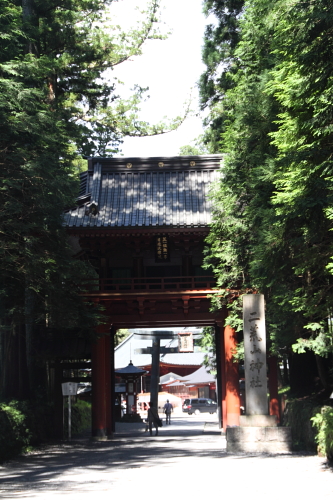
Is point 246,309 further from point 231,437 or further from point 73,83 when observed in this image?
point 73,83

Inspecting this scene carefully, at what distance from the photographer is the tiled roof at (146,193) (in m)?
24.4

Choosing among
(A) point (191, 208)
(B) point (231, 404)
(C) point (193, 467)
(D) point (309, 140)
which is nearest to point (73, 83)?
(A) point (191, 208)

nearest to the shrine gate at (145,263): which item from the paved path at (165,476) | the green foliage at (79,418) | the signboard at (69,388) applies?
the signboard at (69,388)

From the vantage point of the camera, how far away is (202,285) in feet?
83.4

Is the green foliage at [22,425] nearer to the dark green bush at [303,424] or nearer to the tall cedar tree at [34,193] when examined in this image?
the tall cedar tree at [34,193]

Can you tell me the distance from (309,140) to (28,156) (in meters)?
7.44

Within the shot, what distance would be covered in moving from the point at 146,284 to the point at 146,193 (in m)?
5.06

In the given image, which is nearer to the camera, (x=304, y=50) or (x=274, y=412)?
(x=304, y=50)

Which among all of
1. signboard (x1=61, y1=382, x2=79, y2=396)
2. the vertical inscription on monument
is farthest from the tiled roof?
the vertical inscription on monument

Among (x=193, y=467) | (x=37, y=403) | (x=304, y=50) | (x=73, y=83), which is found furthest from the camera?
(x=73, y=83)

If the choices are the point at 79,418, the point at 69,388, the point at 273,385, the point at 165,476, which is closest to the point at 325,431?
the point at 165,476

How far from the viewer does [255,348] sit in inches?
683

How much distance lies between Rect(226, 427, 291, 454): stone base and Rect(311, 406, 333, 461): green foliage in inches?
35.5

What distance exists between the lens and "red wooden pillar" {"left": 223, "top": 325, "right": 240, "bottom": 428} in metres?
23.4
